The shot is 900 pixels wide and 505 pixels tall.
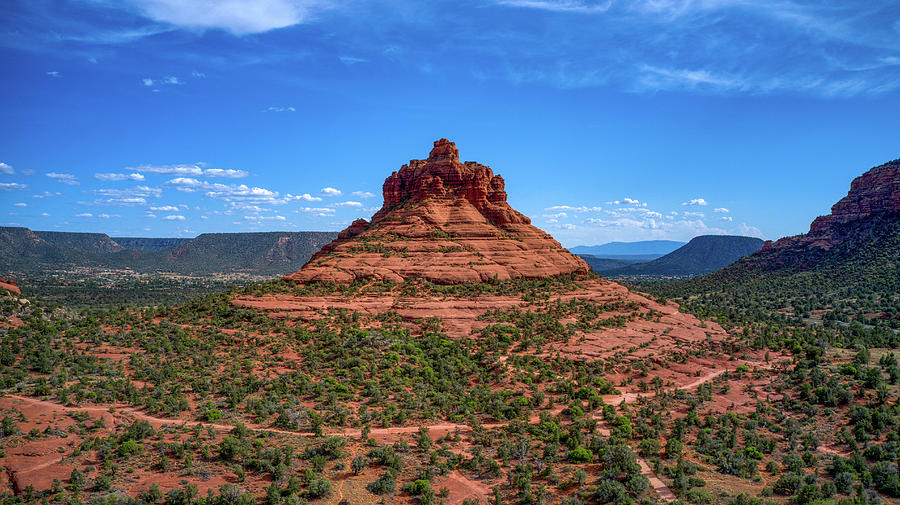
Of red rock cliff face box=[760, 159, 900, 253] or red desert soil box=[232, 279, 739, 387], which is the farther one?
red rock cliff face box=[760, 159, 900, 253]

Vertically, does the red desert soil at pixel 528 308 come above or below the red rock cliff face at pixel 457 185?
below

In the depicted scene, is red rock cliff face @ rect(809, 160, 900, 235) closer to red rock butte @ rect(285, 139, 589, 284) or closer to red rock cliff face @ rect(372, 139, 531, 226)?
red rock butte @ rect(285, 139, 589, 284)

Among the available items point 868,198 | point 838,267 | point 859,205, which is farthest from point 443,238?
point 868,198

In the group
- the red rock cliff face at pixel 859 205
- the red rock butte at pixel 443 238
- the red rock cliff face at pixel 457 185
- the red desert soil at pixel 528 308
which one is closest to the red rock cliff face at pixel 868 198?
the red rock cliff face at pixel 859 205

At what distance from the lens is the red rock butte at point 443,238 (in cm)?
5678

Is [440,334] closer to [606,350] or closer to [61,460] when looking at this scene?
[606,350]

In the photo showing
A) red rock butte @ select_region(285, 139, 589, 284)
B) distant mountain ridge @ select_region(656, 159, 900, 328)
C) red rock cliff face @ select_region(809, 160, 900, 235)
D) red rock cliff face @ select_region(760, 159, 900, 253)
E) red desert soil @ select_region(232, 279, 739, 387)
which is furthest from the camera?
red rock cliff face @ select_region(760, 159, 900, 253)

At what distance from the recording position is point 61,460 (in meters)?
26.1

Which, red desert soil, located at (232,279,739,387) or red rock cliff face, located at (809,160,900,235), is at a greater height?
red rock cliff face, located at (809,160,900,235)

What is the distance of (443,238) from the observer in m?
62.4

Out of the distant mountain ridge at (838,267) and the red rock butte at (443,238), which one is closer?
the red rock butte at (443,238)

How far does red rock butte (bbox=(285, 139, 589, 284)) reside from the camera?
186ft

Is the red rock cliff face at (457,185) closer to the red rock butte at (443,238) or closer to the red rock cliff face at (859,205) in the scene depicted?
the red rock butte at (443,238)

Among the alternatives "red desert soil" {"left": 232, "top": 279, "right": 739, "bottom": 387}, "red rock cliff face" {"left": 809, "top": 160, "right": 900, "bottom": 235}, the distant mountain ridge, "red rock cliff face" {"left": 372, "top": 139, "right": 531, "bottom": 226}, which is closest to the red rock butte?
"red rock cliff face" {"left": 372, "top": 139, "right": 531, "bottom": 226}
